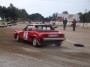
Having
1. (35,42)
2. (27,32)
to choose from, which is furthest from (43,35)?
(27,32)

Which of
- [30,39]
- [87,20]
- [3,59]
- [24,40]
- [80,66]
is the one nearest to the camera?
[80,66]

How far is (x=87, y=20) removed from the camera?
363ft

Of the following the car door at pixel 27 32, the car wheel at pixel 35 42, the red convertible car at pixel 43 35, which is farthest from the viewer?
the car door at pixel 27 32

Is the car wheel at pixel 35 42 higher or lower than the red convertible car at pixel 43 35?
lower

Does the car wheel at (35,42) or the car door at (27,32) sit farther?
the car door at (27,32)

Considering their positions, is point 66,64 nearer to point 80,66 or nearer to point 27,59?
point 80,66

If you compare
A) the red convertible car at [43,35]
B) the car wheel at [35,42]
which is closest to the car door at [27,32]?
the red convertible car at [43,35]

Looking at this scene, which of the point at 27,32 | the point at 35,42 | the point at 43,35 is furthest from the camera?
the point at 27,32

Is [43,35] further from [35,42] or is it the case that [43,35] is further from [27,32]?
[27,32]

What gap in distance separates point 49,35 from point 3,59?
5383 millimetres

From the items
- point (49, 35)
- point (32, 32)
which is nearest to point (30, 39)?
point (32, 32)

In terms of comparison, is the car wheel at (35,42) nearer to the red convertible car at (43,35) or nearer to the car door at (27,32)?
the red convertible car at (43,35)

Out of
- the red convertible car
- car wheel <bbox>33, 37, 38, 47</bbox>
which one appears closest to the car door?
the red convertible car

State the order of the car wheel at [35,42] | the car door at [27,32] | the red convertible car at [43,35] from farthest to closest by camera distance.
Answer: the car door at [27,32] < the car wheel at [35,42] < the red convertible car at [43,35]
